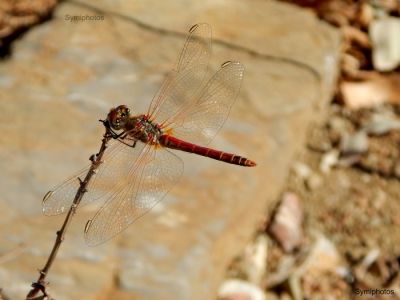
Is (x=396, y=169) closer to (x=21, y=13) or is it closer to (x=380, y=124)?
(x=380, y=124)

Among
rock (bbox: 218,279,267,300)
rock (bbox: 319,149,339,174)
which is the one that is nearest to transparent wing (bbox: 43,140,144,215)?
rock (bbox: 218,279,267,300)

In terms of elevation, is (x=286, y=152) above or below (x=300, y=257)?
above

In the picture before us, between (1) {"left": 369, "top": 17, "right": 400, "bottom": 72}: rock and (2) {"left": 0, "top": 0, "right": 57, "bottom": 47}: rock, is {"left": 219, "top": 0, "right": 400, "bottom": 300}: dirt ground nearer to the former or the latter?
(1) {"left": 369, "top": 17, "right": 400, "bottom": 72}: rock

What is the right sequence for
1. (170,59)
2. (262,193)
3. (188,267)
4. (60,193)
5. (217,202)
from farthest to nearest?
(170,59) → (262,193) → (217,202) → (188,267) → (60,193)

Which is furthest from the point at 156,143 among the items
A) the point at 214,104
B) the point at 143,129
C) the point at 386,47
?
the point at 386,47

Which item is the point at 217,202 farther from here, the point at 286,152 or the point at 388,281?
the point at 388,281

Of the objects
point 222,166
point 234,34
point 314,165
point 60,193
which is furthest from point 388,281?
point 60,193
